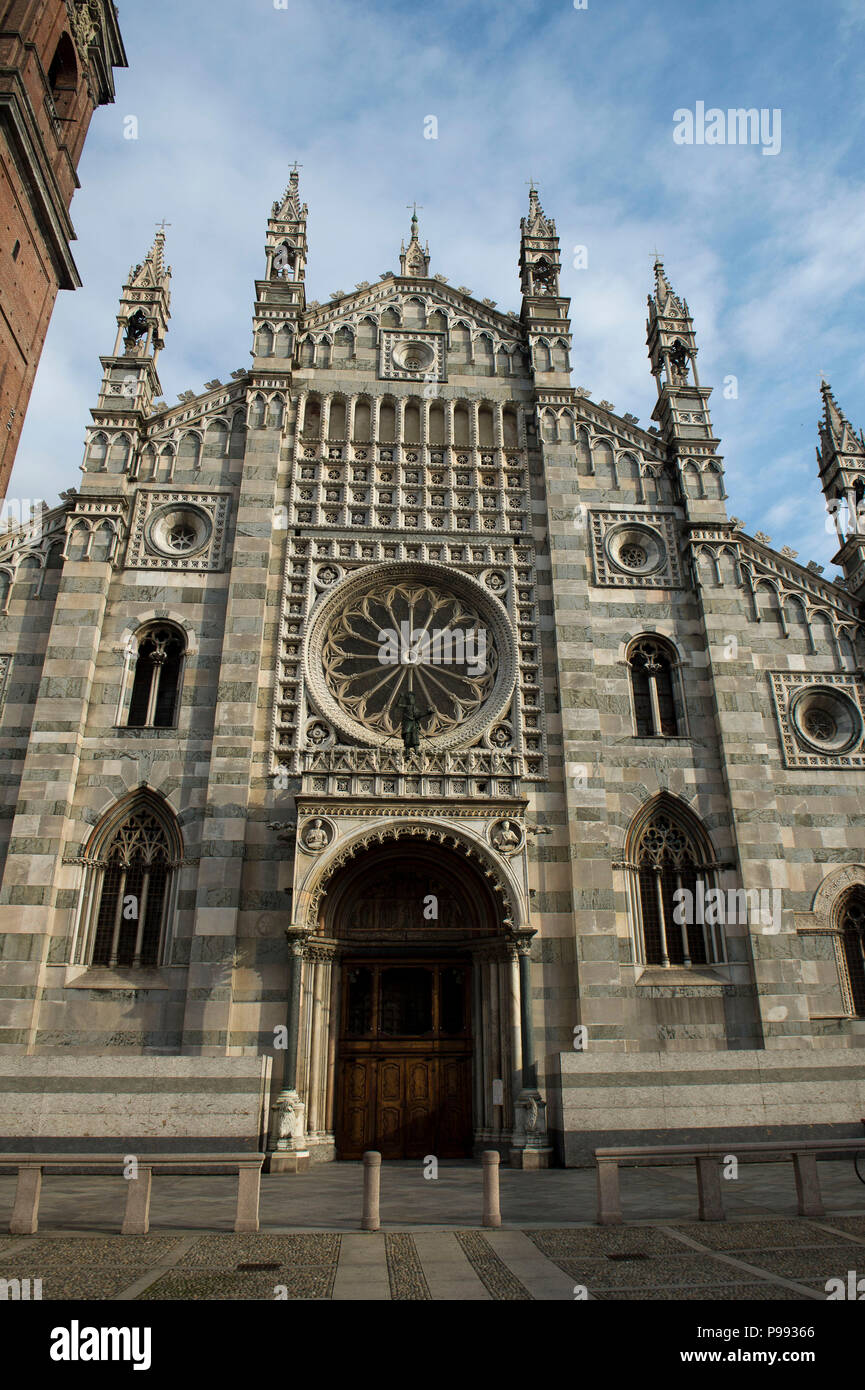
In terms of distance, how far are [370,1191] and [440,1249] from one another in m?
1.41

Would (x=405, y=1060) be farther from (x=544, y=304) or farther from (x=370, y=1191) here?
(x=544, y=304)

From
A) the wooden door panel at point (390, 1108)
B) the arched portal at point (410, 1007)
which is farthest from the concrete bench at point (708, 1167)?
the wooden door panel at point (390, 1108)

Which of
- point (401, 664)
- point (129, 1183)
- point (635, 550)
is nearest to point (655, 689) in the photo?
point (635, 550)

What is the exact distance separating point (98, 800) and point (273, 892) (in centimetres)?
458

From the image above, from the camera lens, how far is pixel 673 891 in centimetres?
2100

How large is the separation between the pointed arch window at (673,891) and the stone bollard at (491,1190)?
33.1 ft

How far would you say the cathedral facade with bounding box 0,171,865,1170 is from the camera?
715 inches

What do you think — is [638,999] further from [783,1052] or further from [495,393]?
[495,393]

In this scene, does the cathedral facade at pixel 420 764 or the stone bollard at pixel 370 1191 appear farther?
the cathedral facade at pixel 420 764

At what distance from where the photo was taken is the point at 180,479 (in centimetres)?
2394

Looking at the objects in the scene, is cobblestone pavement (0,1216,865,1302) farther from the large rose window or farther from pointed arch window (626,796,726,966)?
the large rose window

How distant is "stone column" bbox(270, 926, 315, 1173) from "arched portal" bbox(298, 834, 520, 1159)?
40 cm

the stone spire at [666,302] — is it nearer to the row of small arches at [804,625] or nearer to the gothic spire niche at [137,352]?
the row of small arches at [804,625]

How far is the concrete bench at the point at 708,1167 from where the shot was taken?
10711 mm
